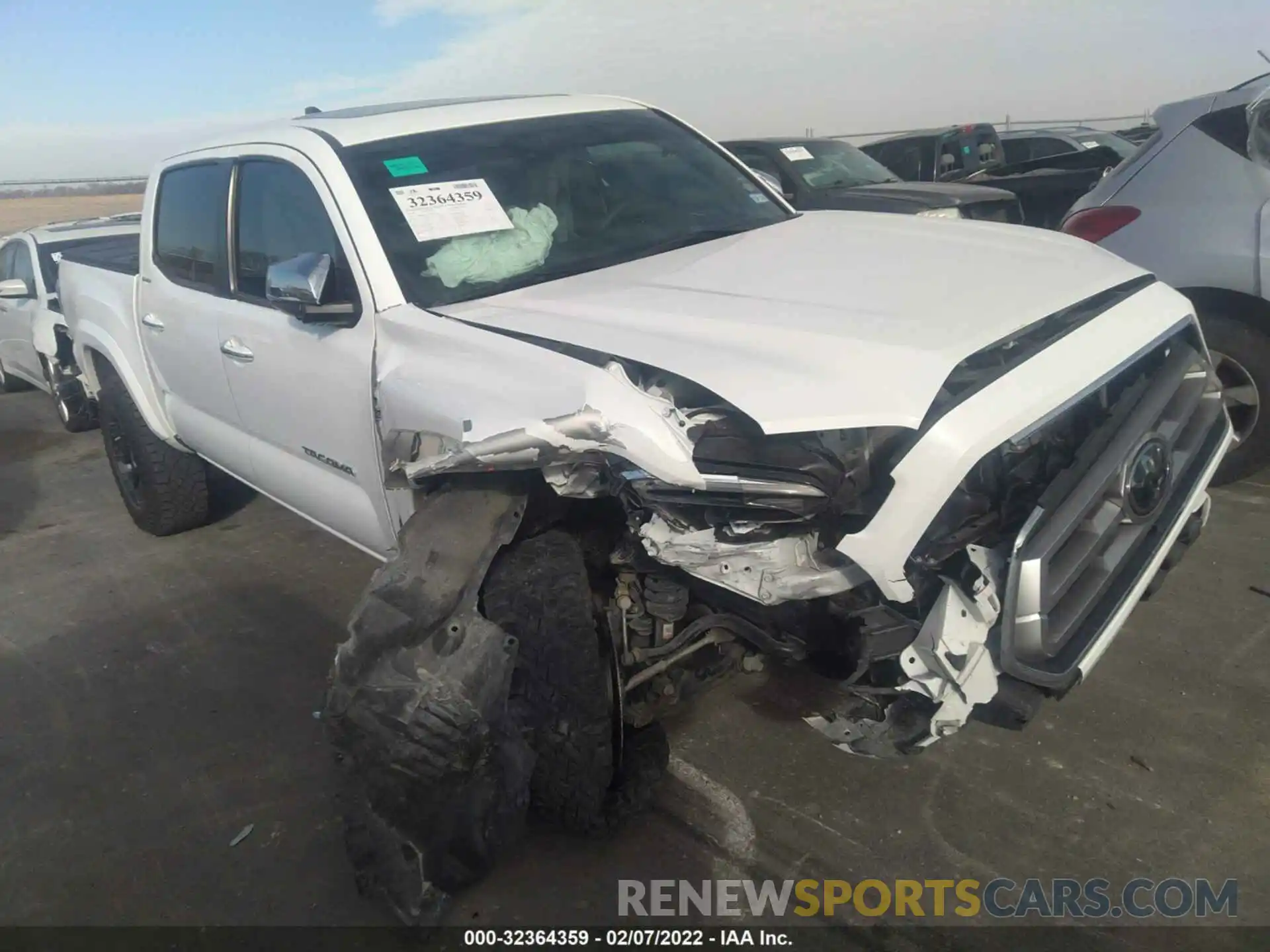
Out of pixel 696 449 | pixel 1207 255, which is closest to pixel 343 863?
pixel 696 449

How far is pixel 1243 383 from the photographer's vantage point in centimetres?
410

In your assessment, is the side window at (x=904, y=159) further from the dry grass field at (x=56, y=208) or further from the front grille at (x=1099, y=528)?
the dry grass field at (x=56, y=208)

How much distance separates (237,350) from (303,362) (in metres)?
0.57

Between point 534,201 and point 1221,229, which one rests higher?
point 534,201

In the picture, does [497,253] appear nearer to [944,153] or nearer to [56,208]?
[944,153]

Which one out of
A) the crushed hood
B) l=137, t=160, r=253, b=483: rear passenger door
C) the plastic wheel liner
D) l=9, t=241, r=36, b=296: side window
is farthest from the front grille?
l=9, t=241, r=36, b=296: side window

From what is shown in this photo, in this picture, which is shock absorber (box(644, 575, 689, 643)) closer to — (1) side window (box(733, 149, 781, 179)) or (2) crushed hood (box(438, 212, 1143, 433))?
(2) crushed hood (box(438, 212, 1143, 433))

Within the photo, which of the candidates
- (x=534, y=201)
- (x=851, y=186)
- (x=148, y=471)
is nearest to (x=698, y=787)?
(x=534, y=201)

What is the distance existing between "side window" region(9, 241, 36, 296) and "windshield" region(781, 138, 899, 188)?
6495mm

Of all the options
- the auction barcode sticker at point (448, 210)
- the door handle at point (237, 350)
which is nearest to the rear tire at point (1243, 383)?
the auction barcode sticker at point (448, 210)

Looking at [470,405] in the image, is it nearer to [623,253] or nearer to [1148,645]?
[623,253]

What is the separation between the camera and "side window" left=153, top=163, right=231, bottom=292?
3.85 m

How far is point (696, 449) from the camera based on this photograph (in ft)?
6.95

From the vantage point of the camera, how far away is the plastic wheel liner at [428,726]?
7.57 ft
